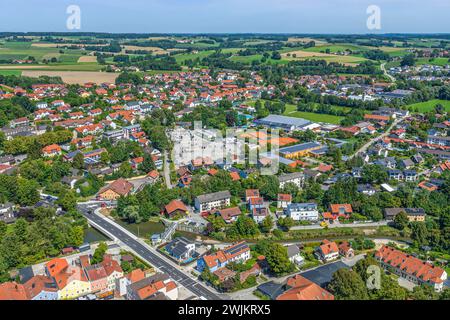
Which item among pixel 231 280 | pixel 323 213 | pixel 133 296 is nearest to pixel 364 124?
pixel 323 213

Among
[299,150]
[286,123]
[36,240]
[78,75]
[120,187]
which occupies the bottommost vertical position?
[36,240]

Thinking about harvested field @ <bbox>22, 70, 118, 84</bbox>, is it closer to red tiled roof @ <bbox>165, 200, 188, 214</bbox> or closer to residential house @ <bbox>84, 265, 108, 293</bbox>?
red tiled roof @ <bbox>165, 200, 188, 214</bbox>

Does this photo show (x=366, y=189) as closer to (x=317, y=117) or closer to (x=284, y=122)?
(x=284, y=122)

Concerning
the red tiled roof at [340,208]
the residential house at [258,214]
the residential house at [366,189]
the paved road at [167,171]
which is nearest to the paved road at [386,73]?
the residential house at [366,189]

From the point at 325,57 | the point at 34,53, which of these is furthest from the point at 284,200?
the point at 34,53

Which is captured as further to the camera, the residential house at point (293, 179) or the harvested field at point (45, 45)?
the harvested field at point (45, 45)

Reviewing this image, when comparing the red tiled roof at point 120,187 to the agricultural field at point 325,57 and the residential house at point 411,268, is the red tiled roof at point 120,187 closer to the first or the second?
the residential house at point 411,268

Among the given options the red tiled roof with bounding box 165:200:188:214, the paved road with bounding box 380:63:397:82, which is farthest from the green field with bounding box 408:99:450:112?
the red tiled roof with bounding box 165:200:188:214

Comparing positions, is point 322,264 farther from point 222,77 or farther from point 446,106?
point 222,77
